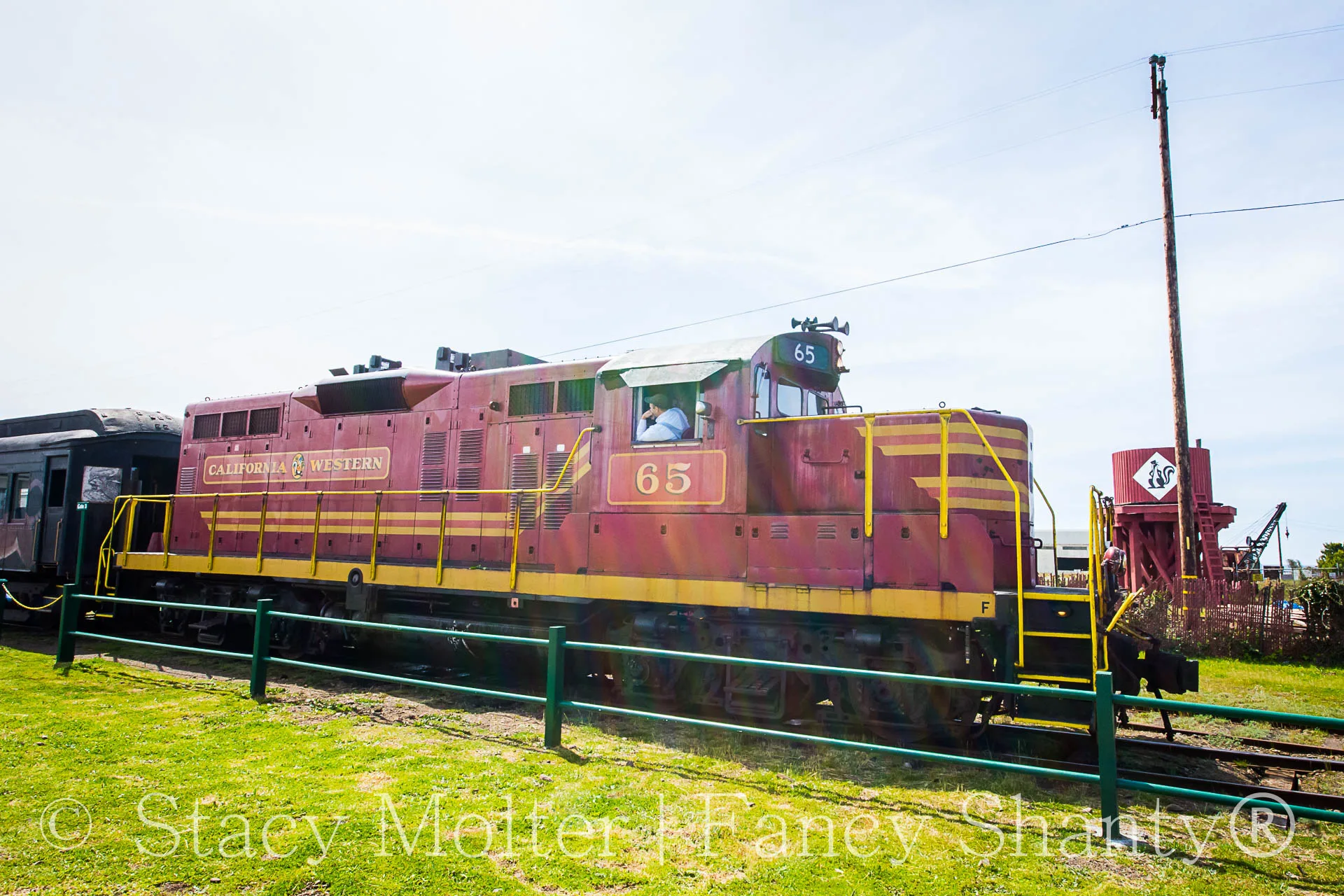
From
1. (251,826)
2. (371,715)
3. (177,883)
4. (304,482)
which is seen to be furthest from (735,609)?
(304,482)

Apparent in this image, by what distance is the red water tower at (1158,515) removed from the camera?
2053cm

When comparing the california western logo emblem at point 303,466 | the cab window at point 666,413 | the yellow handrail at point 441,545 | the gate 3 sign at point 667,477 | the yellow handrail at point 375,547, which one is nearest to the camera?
the gate 3 sign at point 667,477

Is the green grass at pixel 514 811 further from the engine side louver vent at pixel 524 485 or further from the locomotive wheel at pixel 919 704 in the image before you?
the engine side louver vent at pixel 524 485

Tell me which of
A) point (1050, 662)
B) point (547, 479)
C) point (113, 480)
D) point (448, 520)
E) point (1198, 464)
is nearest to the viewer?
point (1050, 662)

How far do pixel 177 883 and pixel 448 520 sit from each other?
263 inches

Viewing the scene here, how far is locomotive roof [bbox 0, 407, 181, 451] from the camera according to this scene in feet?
48.9

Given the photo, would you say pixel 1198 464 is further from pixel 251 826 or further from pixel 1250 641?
pixel 251 826

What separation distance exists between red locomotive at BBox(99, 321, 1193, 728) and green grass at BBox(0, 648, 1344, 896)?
3.39 feet

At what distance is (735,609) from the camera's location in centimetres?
848

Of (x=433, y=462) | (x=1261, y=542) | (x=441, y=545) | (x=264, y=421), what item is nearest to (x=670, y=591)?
(x=441, y=545)

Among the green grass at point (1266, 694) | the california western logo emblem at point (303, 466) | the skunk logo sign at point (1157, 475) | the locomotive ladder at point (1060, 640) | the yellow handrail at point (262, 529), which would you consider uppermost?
the skunk logo sign at point (1157, 475)

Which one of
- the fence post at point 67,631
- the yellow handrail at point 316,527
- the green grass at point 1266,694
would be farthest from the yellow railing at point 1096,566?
the fence post at point 67,631

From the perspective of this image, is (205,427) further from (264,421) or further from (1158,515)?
(1158,515)

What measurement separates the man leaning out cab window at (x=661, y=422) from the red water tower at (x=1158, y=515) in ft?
54.3
